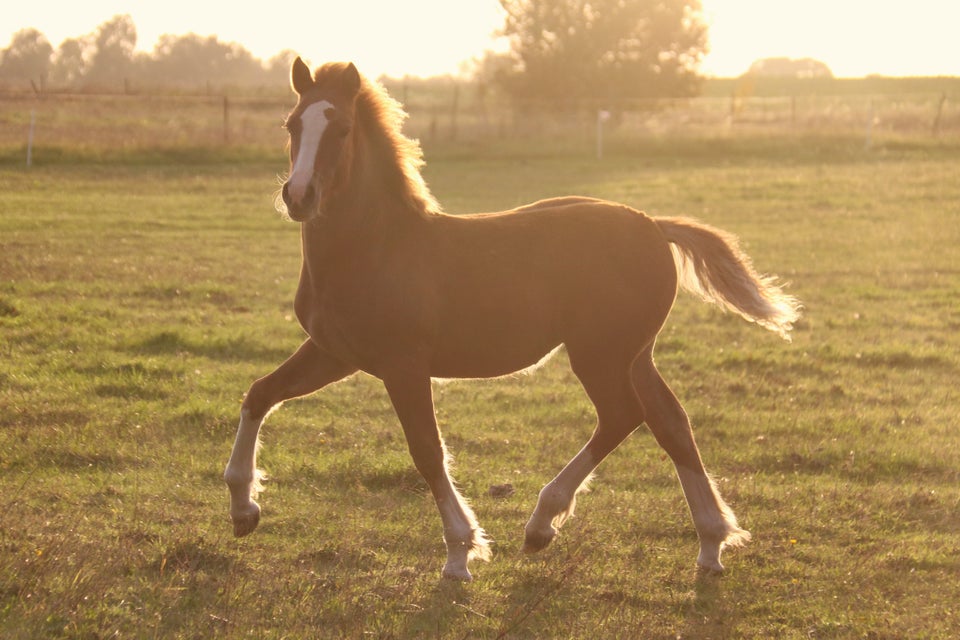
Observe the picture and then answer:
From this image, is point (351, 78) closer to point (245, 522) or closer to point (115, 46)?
point (245, 522)

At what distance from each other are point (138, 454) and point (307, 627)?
3.02 m

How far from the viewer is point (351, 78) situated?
5.23 m

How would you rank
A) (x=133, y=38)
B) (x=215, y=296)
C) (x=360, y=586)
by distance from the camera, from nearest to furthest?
(x=360, y=586)
(x=215, y=296)
(x=133, y=38)

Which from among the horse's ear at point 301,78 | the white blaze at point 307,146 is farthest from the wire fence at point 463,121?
the white blaze at point 307,146

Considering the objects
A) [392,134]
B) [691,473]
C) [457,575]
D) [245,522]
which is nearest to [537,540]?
[457,575]

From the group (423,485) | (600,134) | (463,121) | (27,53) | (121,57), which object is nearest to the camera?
(423,485)

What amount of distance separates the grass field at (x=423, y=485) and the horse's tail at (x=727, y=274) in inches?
49.5

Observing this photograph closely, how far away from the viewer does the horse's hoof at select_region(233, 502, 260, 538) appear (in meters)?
5.66

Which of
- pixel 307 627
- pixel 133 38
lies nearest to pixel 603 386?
pixel 307 627

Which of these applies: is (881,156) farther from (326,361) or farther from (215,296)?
(326,361)

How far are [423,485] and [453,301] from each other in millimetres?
1905

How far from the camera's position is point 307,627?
455cm

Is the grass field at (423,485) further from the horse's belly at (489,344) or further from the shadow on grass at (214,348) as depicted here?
the horse's belly at (489,344)

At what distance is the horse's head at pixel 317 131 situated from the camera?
16.0 feet
